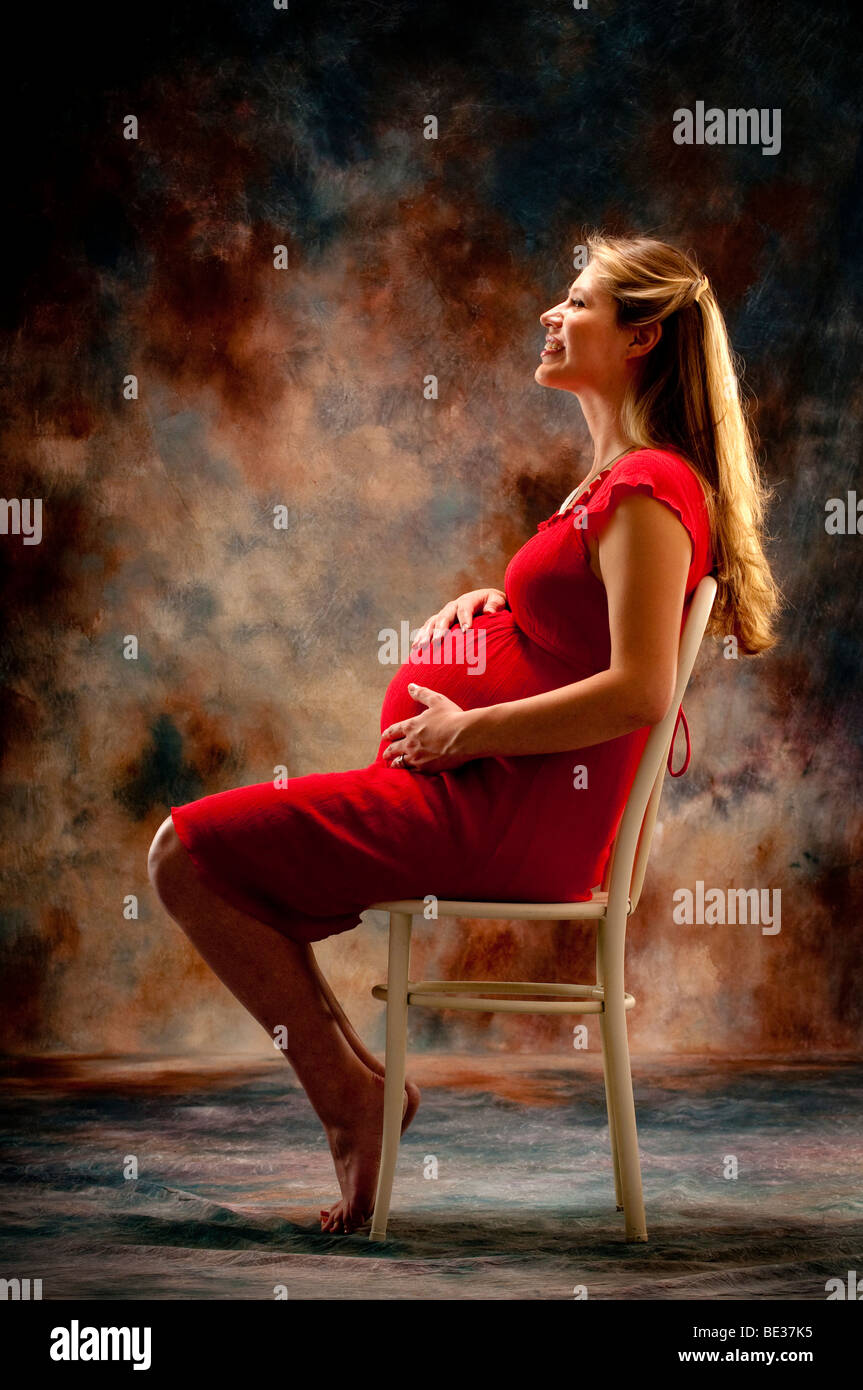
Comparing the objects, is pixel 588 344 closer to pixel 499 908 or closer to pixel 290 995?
pixel 499 908

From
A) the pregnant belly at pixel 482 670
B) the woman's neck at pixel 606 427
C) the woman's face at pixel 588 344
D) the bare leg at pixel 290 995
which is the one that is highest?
the woman's face at pixel 588 344

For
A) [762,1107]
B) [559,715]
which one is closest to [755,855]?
[762,1107]

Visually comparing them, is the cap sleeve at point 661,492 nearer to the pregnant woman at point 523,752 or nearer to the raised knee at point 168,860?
the pregnant woman at point 523,752

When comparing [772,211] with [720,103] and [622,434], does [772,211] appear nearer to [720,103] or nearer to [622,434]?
[720,103]

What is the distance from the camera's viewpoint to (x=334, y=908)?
2.03 m

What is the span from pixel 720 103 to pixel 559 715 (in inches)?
95.8

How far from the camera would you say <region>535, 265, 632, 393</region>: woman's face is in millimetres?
2166

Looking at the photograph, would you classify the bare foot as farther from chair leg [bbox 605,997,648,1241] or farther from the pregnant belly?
the pregnant belly

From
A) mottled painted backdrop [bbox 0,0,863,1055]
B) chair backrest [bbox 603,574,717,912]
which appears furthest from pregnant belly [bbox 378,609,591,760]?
mottled painted backdrop [bbox 0,0,863,1055]

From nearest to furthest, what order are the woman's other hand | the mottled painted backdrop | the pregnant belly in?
the pregnant belly < the woman's other hand < the mottled painted backdrop

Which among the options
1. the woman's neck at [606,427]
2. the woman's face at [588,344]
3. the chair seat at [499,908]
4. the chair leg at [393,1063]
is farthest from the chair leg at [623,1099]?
the woman's face at [588,344]

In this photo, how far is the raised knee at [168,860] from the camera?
2.02 m

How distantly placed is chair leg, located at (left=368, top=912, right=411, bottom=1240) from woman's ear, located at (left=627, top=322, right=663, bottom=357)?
0.89 meters

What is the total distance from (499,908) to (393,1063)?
0.83 feet
